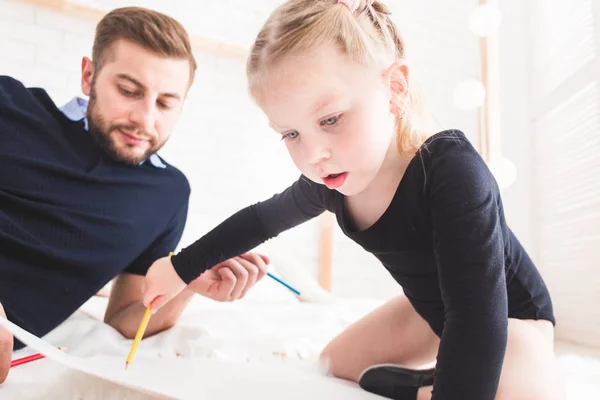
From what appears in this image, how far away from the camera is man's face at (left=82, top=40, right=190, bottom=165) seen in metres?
1.11

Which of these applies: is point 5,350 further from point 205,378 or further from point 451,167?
point 451,167

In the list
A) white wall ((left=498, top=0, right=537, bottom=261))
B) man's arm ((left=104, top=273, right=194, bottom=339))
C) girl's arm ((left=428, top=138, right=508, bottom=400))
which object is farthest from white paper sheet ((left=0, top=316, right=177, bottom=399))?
white wall ((left=498, top=0, right=537, bottom=261))

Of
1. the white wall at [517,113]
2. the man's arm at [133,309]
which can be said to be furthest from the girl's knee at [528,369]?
the white wall at [517,113]

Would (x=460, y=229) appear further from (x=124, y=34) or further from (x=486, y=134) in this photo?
(x=486, y=134)

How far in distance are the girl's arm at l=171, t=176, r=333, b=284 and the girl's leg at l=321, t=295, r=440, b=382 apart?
24 centimetres

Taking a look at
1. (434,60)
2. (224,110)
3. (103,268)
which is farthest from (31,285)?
(434,60)

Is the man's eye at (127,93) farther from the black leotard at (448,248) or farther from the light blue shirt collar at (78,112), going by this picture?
the black leotard at (448,248)

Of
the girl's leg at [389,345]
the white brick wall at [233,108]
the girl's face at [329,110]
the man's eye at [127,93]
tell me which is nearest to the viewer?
the girl's face at [329,110]

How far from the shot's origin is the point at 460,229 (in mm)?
553

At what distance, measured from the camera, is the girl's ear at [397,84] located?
0.66 meters

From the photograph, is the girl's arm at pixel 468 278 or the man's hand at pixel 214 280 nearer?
the girl's arm at pixel 468 278

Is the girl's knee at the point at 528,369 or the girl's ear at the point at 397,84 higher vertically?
the girl's ear at the point at 397,84

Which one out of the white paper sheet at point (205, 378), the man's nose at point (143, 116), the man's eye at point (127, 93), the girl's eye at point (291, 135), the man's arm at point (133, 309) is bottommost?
the man's arm at point (133, 309)

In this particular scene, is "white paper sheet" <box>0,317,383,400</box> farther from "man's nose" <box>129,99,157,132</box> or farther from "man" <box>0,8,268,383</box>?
"man's nose" <box>129,99,157,132</box>
